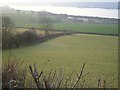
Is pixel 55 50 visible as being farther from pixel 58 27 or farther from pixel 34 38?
pixel 58 27

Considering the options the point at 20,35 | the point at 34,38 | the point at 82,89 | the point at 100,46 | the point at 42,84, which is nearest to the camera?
the point at 42,84

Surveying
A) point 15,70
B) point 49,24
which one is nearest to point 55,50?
point 49,24

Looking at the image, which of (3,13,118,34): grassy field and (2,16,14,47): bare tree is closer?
(2,16,14,47): bare tree

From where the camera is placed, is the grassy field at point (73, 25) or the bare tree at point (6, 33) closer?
the bare tree at point (6, 33)

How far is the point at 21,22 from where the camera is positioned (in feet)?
13.1

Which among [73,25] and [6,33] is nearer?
[6,33]

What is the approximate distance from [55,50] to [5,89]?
3115 mm

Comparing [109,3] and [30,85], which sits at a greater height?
[109,3]

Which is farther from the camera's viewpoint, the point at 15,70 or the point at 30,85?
the point at 15,70

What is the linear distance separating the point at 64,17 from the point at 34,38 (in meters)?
0.65

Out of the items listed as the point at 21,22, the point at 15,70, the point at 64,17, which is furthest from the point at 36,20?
the point at 15,70

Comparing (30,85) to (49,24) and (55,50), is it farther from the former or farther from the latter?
(49,24)

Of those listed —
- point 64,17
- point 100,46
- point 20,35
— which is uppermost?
point 64,17

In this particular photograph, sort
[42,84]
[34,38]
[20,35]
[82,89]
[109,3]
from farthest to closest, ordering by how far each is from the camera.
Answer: [34,38] < [20,35] < [109,3] < [82,89] < [42,84]
